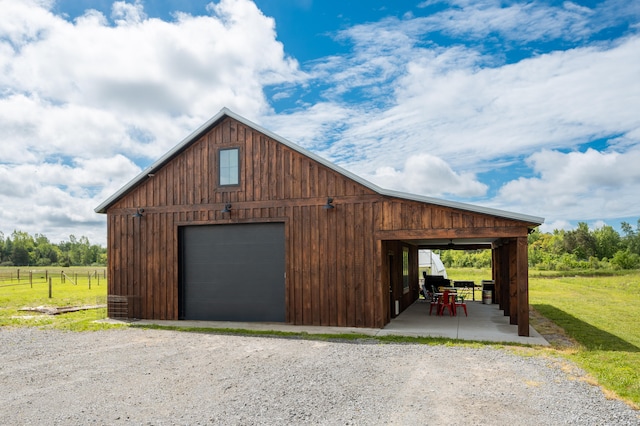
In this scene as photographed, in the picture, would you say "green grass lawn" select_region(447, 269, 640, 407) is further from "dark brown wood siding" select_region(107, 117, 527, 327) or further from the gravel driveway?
"dark brown wood siding" select_region(107, 117, 527, 327)

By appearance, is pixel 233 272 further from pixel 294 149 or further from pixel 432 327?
pixel 432 327

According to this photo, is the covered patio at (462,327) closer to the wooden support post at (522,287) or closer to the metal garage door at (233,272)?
the wooden support post at (522,287)

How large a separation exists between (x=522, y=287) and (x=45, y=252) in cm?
11227

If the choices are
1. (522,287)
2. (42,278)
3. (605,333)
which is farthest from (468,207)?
(42,278)

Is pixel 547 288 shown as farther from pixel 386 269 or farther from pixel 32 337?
pixel 32 337

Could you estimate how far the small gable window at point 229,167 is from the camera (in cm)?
1270

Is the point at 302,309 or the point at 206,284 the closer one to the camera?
the point at 302,309

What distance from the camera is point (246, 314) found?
41.3ft

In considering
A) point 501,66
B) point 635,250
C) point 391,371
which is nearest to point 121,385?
point 391,371

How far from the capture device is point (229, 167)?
504 inches

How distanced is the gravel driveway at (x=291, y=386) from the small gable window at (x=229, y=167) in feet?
15.0

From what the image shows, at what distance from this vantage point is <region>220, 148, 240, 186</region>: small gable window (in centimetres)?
1270

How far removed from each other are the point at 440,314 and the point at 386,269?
3248 mm

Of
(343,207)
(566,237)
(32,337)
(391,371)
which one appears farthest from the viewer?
(566,237)
